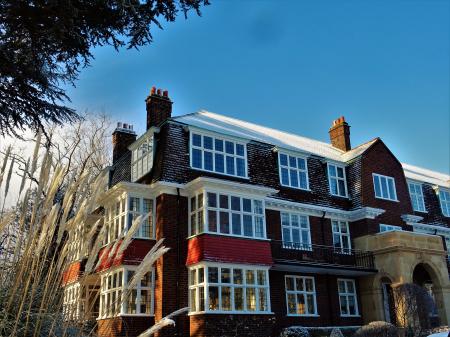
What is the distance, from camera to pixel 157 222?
663 inches

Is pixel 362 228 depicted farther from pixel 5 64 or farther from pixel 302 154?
pixel 5 64

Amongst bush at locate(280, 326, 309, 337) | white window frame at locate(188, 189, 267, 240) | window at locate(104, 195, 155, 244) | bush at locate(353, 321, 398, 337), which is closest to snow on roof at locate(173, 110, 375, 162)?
white window frame at locate(188, 189, 267, 240)

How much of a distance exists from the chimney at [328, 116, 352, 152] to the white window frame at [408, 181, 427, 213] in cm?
399

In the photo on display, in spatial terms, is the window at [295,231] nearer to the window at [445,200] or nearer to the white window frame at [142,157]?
the white window frame at [142,157]

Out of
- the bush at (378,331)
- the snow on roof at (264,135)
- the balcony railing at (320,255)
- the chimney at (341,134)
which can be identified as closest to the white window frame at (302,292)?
the balcony railing at (320,255)

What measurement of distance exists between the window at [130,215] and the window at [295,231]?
229 inches

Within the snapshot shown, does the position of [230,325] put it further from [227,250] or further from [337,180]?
[337,180]

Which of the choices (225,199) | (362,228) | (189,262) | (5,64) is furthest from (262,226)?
(5,64)

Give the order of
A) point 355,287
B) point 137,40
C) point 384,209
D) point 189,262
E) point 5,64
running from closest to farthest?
1. point 5,64
2. point 137,40
3. point 189,262
4. point 355,287
5. point 384,209

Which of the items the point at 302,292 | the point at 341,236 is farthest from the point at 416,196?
the point at 302,292

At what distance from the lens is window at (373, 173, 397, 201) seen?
74.9ft

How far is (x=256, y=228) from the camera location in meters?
17.5

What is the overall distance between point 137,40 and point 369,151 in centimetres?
1771

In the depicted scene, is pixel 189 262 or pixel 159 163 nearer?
pixel 189 262
